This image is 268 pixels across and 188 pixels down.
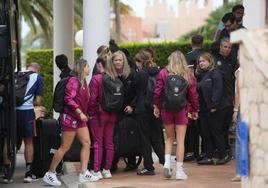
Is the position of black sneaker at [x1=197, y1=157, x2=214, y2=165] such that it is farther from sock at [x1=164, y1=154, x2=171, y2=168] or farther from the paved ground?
sock at [x1=164, y1=154, x2=171, y2=168]

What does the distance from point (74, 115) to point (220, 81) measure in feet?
7.73

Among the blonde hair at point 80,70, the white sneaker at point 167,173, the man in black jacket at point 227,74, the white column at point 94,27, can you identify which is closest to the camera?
A: the white sneaker at point 167,173

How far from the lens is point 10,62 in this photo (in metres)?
10.2

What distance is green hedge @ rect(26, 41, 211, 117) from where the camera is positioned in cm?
2109

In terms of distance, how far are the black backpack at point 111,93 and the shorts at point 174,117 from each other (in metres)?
0.70

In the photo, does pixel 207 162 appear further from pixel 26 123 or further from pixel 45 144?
pixel 26 123

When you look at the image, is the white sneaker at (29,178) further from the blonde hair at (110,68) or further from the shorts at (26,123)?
the blonde hair at (110,68)

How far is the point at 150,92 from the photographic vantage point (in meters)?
10.5

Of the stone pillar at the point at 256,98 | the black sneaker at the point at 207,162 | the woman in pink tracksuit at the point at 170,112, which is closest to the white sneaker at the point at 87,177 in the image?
the woman in pink tracksuit at the point at 170,112

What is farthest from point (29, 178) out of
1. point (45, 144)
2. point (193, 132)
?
point (193, 132)

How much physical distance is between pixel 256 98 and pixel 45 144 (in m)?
5.48

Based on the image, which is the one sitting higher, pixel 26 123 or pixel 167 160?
pixel 26 123

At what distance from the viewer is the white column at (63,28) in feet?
57.1

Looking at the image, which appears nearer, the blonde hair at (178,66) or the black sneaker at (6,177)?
the blonde hair at (178,66)
